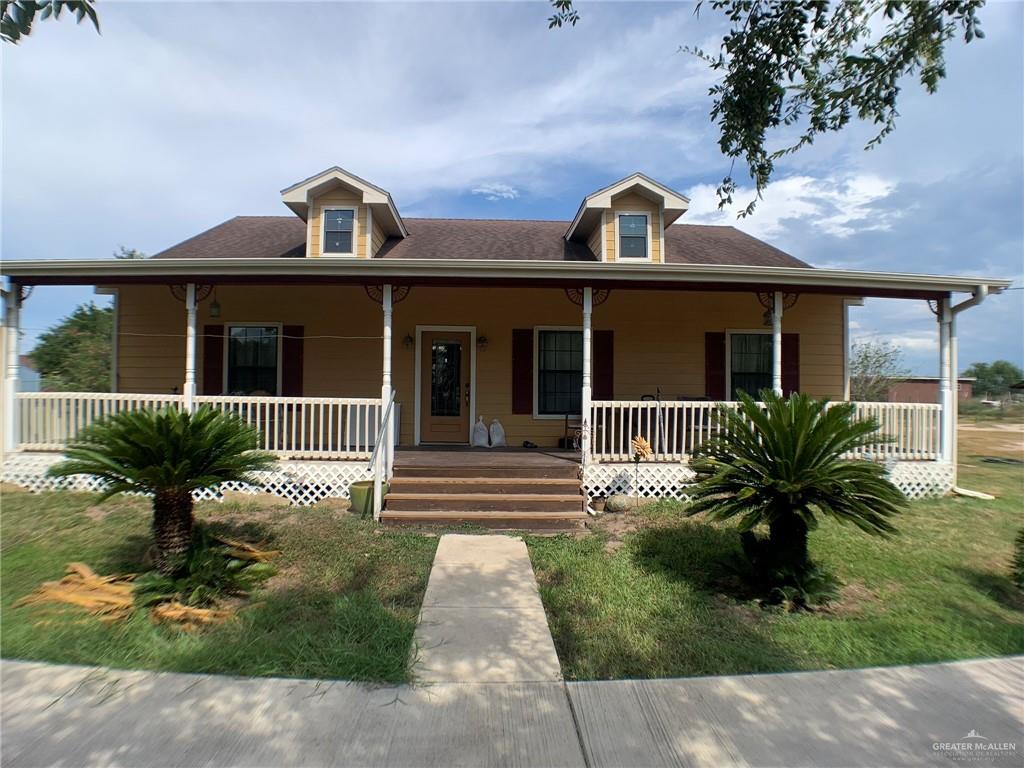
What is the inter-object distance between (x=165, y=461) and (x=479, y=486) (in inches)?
145

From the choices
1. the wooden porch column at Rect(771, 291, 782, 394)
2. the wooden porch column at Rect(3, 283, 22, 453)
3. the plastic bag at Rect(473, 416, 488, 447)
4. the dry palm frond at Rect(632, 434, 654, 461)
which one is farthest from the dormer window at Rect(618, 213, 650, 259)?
the wooden porch column at Rect(3, 283, 22, 453)

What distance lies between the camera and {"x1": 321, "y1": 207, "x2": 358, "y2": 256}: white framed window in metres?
9.48

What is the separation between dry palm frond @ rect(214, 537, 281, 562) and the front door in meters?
4.75

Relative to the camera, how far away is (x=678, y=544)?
555 cm

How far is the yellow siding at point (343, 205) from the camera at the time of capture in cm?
940

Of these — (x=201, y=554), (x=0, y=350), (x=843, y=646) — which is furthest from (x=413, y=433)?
(x=843, y=646)

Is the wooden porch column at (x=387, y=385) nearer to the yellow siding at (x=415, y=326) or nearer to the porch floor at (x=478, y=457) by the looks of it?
the porch floor at (x=478, y=457)

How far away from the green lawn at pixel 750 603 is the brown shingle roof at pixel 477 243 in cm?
561

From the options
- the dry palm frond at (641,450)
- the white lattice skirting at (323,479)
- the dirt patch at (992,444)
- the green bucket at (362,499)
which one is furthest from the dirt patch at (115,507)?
the dirt patch at (992,444)

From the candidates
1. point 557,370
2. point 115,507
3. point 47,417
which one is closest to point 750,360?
point 557,370

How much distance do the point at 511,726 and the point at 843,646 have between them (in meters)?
2.48

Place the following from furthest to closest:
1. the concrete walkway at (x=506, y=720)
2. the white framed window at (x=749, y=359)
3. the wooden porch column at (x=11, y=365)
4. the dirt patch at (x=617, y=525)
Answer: the white framed window at (x=749, y=359), the wooden porch column at (x=11, y=365), the dirt patch at (x=617, y=525), the concrete walkway at (x=506, y=720)

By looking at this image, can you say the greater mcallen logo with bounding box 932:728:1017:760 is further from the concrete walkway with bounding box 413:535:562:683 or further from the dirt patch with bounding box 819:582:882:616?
the concrete walkway with bounding box 413:535:562:683

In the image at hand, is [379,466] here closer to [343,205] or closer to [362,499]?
[362,499]
